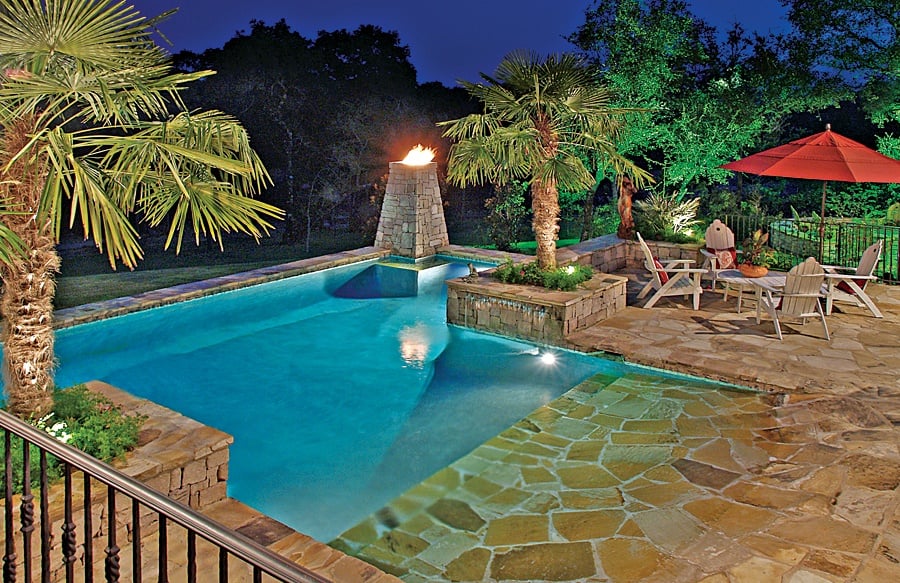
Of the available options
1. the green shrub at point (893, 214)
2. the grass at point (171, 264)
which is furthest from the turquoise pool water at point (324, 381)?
the green shrub at point (893, 214)

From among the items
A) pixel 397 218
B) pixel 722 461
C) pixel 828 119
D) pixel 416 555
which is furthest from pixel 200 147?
pixel 828 119

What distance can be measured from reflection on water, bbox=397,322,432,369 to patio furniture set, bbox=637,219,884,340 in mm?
3107

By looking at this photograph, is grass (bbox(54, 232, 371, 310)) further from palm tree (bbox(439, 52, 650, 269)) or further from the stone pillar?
palm tree (bbox(439, 52, 650, 269))

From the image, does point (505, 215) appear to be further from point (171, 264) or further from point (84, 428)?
point (84, 428)

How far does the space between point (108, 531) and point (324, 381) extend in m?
5.91

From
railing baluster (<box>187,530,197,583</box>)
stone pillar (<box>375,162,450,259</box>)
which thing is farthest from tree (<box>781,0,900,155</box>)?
railing baluster (<box>187,530,197,583</box>)

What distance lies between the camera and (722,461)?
5.92 meters

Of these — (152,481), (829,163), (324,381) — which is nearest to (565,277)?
(324,381)

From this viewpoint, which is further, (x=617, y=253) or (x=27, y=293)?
(x=617, y=253)

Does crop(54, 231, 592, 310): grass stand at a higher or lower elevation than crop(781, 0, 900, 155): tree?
lower

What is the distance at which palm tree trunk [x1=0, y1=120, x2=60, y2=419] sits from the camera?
4.41 meters

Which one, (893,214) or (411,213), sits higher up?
(893,214)

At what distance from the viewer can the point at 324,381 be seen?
853cm

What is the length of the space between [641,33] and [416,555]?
44.1 ft
